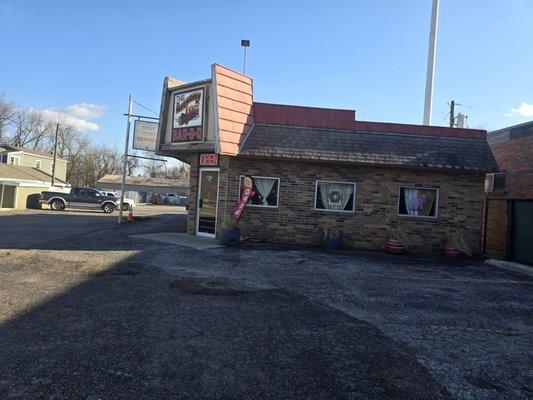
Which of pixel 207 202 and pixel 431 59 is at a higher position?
pixel 431 59

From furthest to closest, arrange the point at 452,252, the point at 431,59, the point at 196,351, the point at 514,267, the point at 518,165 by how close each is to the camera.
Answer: the point at 431,59 → the point at 518,165 → the point at 452,252 → the point at 514,267 → the point at 196,351

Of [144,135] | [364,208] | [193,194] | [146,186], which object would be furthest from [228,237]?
[146,186]

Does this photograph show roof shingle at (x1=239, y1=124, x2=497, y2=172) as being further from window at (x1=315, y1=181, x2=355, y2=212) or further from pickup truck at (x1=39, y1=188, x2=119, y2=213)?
pickup truck at (x1=39, y1=188, x2=119, y2=213)

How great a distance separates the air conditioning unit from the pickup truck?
26.6 meters

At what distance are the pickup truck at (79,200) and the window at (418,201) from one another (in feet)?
84.0

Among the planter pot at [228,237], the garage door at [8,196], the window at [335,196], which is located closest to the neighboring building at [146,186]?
the garage door at [8,196]

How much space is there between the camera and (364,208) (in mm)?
14211

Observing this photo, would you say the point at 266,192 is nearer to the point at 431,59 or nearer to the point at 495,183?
the point at 495,183

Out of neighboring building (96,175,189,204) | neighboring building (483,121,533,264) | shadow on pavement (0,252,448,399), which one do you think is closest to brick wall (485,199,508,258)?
neighboring building (483,121,533,264)

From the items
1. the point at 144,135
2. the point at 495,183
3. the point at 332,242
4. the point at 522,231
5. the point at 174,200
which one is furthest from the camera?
the point at 174,200

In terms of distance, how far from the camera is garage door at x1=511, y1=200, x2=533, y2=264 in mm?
13705

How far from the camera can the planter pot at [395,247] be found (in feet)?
43.7

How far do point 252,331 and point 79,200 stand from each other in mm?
32330

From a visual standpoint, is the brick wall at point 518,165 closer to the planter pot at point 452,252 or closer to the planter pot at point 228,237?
the planter pot at point 452,252
